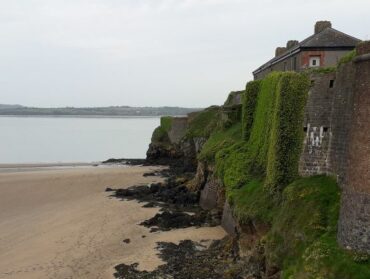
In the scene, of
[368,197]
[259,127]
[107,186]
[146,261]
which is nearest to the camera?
[368,197]

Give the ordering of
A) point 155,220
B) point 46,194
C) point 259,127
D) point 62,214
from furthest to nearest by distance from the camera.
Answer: point 46,194, point 62,214, point 155,220, point 259,127

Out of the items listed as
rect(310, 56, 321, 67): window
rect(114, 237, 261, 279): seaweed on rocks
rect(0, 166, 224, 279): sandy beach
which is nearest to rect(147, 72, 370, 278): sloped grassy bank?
rect(114, 237, 261, 279): seaweed on rocks

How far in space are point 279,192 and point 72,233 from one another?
13.0 meters

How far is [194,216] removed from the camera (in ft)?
91.3

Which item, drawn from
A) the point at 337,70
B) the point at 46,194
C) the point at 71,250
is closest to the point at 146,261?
the point at 71,250

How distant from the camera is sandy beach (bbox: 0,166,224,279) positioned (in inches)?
806

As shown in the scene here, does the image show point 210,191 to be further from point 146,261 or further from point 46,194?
point 46,194

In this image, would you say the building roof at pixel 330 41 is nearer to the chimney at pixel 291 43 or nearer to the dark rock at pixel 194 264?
the chimney at pixel 291 43

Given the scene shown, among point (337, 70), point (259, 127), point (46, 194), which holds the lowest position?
point (46, 194)

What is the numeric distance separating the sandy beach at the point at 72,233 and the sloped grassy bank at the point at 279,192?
4.19 m

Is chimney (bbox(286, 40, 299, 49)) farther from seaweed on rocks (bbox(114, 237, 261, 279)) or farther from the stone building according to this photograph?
seaweed on rocks (bbox(114, 237, 261, 279))

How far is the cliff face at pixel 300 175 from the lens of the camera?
12.6 metres

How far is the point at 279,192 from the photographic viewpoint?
18938 mm

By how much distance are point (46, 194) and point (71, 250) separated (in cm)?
1842
